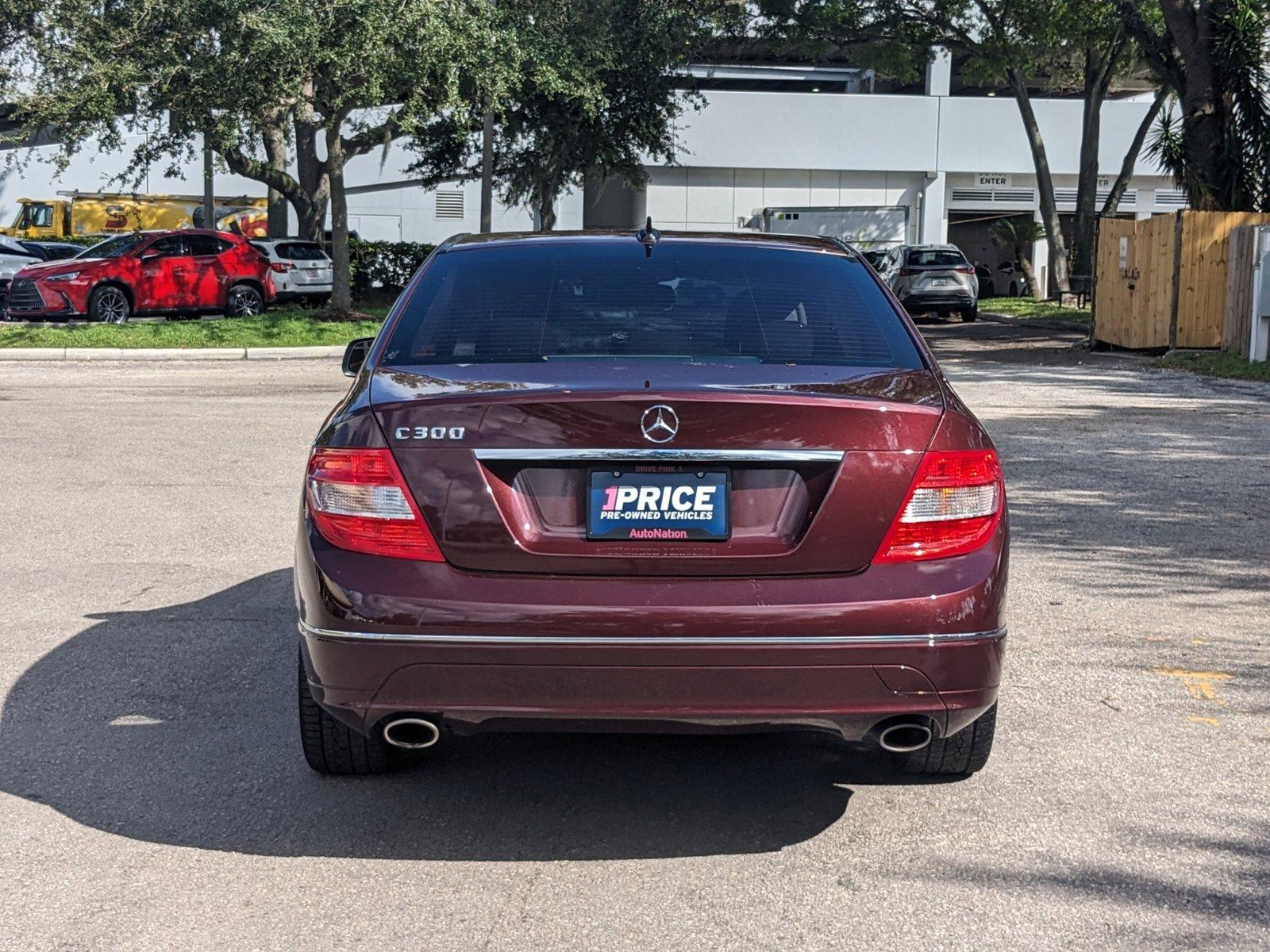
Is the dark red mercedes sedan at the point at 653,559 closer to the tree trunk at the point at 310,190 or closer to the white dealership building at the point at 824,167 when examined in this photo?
the tree trunk at the point at 310,190

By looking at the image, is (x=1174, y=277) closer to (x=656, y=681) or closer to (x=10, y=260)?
(x=656, y=681)

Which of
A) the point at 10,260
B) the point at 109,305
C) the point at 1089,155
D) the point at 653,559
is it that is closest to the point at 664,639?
the point at 653,559

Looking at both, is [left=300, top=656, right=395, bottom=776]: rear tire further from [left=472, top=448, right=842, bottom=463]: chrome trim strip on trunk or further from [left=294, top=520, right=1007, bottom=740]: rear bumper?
[left=472, top=448, right=842, bottom=463]: chrome trim strip on trunk

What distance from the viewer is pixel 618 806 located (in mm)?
4379

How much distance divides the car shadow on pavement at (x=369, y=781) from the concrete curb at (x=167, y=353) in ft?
53.2

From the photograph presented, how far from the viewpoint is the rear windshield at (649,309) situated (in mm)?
4379

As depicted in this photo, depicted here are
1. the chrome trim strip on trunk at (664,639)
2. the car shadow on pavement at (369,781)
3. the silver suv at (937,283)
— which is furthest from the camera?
the silver suv at (937,283)

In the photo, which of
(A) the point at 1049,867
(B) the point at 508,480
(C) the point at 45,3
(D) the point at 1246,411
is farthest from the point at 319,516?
(C) the point at 45,3

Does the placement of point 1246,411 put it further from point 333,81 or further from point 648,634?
point 333,81

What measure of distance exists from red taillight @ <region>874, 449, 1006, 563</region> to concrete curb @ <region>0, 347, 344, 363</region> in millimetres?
17986

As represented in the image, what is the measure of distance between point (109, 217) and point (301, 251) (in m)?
15.8

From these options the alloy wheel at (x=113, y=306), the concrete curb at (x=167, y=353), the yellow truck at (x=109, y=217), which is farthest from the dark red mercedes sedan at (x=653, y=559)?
the yellow truck at (x=109, y=217)

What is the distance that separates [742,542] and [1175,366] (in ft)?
58.1

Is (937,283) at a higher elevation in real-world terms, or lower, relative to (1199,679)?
higher
